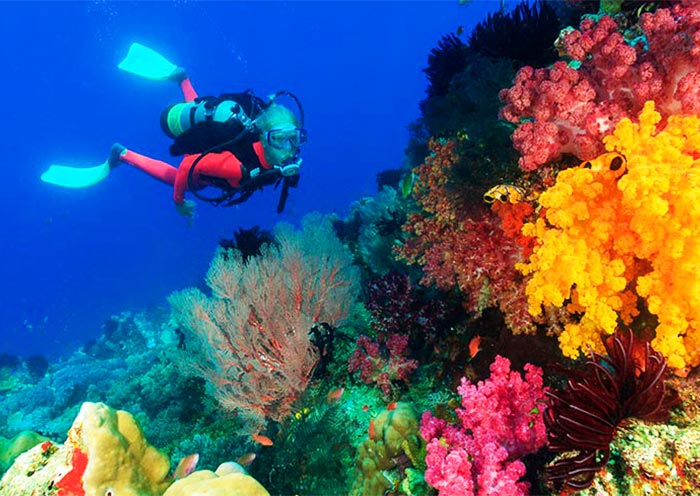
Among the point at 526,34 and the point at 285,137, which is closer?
the point at 526,34

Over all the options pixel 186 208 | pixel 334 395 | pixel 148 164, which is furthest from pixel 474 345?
pixel 148 164

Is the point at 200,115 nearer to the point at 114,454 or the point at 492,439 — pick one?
the point at 114,454

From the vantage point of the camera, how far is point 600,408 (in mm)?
2094

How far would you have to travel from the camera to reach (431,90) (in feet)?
20.2

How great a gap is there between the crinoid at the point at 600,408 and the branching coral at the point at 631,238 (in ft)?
1.21

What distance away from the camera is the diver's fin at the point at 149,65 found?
1109cm

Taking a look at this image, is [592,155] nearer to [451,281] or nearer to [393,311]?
[451,281]

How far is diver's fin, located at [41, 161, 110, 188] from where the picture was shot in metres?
11.4

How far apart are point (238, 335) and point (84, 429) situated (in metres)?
2.19

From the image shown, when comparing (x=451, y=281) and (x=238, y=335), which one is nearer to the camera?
(x=451, y=281)

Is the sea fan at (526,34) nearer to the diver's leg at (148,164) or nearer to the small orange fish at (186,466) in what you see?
the small orange fish at (186,466)

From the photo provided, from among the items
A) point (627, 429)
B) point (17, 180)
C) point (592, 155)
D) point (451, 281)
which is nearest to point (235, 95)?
point (451, 281)

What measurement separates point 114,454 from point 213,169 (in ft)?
20.0

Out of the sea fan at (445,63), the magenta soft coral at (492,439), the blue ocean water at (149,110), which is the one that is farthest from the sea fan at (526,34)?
the blue ocean water at (149,110)
